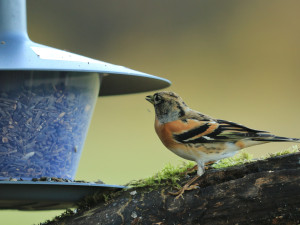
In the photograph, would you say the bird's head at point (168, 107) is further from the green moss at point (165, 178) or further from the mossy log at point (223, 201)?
the mossy log at point (223, 201)

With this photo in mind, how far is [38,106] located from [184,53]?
823 cm

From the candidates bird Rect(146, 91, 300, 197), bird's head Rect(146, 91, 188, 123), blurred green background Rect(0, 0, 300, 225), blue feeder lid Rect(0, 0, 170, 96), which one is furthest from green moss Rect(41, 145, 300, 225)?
blurred green background Rect(0, 0, 300, 225)

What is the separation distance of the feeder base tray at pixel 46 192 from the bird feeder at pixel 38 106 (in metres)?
0.26

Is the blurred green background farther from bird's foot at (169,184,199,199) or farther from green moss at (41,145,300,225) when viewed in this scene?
bird's foot at (169,184,199,199)

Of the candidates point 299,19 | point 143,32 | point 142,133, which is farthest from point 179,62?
point 299,19

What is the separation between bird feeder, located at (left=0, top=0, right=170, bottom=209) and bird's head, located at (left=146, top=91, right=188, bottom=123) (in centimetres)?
11

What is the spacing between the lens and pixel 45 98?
433cm

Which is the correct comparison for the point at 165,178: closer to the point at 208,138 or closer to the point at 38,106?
the point at 208,138

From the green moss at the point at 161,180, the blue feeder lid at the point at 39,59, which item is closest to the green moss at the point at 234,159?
the green moss at the point at 161,180

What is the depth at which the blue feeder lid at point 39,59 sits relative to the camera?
12.1ft

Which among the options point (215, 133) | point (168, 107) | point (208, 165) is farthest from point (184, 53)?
point (215, 133)

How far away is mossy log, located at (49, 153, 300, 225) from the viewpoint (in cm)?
345

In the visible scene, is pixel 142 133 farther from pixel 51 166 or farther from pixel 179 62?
pixel 51 166

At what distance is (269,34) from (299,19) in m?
0.70
